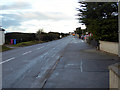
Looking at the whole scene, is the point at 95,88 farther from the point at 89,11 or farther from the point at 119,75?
the point at 89,11

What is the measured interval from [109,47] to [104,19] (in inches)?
120

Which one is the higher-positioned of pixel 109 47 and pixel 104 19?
pixel 104 19

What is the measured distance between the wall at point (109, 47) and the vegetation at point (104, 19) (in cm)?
68

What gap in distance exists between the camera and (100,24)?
16344mm

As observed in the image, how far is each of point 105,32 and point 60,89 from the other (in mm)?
12591

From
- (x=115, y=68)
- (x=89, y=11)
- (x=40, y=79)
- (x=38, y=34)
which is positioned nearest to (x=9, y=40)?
(x=38, y=34)

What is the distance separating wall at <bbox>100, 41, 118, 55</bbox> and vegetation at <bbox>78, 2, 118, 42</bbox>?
2.22 feet

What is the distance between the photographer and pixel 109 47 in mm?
16125

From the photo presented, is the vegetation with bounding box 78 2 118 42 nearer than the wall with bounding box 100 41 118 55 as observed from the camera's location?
No

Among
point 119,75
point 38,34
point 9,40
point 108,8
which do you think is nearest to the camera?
point 119,75

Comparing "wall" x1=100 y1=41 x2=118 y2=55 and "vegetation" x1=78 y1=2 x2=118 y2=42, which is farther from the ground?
"vegetation" x1=78 y1=2 x2=118 y2=42

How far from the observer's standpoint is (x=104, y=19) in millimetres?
16375

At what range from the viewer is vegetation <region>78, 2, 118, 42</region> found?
1556 cm

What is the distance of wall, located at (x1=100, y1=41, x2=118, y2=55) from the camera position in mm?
14445
